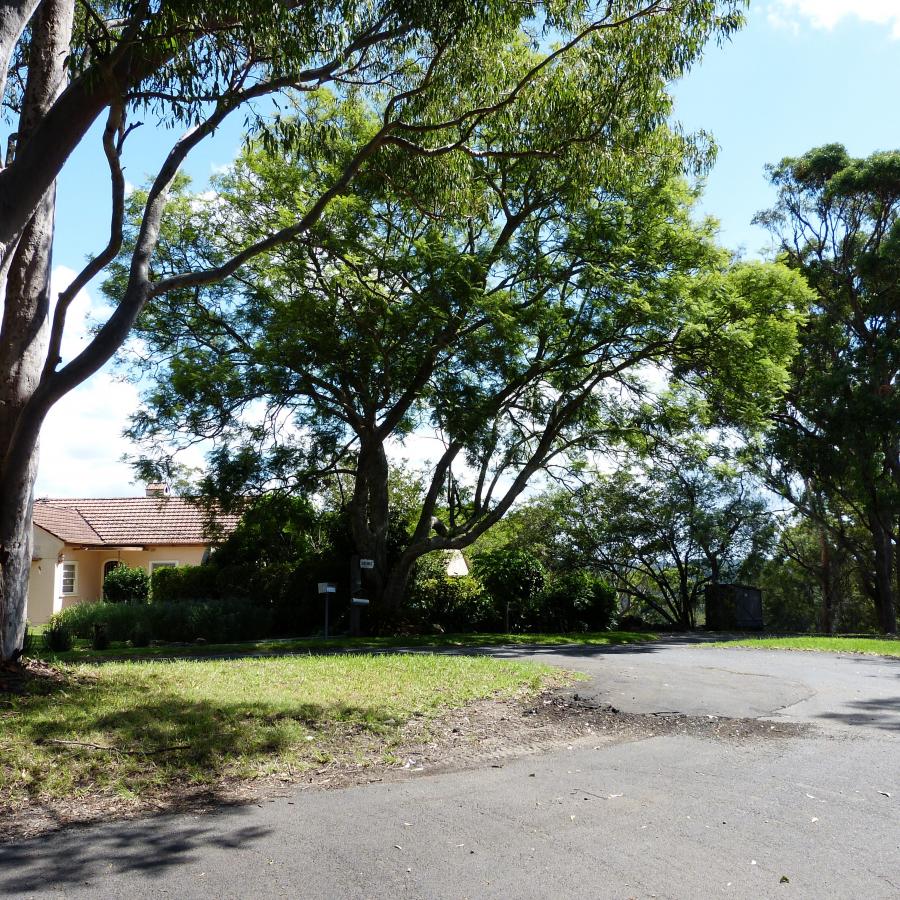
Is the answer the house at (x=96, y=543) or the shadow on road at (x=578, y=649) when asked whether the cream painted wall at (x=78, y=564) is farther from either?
the shadow on road at (x=578, y=649)

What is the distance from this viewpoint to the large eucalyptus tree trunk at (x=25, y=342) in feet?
30.0

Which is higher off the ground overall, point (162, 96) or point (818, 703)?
point (162, 96)

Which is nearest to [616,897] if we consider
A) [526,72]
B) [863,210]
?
[526,72]

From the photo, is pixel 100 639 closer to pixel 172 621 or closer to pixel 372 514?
pixel 172 621

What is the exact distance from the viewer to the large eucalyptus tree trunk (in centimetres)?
916

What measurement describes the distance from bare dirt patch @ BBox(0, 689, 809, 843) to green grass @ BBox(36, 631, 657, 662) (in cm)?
838

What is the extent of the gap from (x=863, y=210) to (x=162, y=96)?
31.8 metres

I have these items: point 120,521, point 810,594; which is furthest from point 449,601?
point 810,594

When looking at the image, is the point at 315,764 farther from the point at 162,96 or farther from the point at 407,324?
the point at 407,324

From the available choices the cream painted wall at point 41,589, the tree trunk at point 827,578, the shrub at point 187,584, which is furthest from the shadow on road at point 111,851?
the tree trunk at point 827,578

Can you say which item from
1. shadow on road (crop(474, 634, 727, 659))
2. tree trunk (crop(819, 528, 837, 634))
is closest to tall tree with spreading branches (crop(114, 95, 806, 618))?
shadow on road (crop(474, 634, 727, 659))

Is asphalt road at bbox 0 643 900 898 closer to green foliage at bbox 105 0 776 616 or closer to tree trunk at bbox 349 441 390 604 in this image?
green foliage at bbox 105 0 776 616

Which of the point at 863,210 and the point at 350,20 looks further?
the point at 863,210

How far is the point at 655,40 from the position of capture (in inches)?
434
